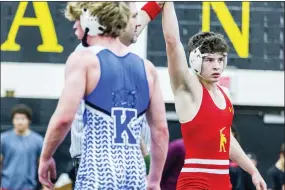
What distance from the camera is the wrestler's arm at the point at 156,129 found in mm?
5113

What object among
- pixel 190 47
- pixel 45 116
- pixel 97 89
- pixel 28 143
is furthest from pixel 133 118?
pixel 45 116

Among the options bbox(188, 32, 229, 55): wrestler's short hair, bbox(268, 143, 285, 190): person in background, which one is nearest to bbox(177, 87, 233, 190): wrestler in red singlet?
bbox(188, 32, 229, 55): wrestler's short hair

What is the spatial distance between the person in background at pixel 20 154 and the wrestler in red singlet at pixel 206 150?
489cm

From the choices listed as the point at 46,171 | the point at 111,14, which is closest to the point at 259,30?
the point at 111,14

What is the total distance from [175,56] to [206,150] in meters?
0.67

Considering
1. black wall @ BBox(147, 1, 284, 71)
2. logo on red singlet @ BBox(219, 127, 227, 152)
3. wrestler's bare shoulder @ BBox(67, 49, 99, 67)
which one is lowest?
logo on red singlet @ BBox(219, 127, 227, 152)

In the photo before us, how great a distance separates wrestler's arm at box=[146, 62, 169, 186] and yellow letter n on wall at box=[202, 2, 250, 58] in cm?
834

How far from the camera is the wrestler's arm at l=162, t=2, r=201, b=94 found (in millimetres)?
5957

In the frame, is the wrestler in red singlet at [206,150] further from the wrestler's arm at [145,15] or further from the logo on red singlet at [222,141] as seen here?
the wrestler's arm at [145,15]

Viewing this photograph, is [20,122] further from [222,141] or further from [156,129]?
[156,129]

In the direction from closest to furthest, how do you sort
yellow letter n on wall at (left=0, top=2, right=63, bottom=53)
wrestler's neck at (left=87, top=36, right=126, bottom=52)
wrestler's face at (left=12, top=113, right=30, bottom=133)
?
wrestler's neck at (left=87, top=36, right=126, bottom=52), wrestler's face at (left=12, top=113, right=30, bottom=133), yellow letter n on wall at (left=0, top=2, right=63, bottom=53)

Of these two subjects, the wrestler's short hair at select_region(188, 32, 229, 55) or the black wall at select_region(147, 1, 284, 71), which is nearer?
the wrestler's short hair at select_region(188, 32, 229, 55)

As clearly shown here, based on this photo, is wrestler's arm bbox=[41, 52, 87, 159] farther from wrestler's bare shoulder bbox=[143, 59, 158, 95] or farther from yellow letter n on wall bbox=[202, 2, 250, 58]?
yellow letter n on wall bbox=[202, 2, 250, 58]

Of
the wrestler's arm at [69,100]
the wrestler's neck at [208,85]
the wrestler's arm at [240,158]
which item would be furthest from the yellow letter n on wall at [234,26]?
the wrestler's arm at [69,100]
